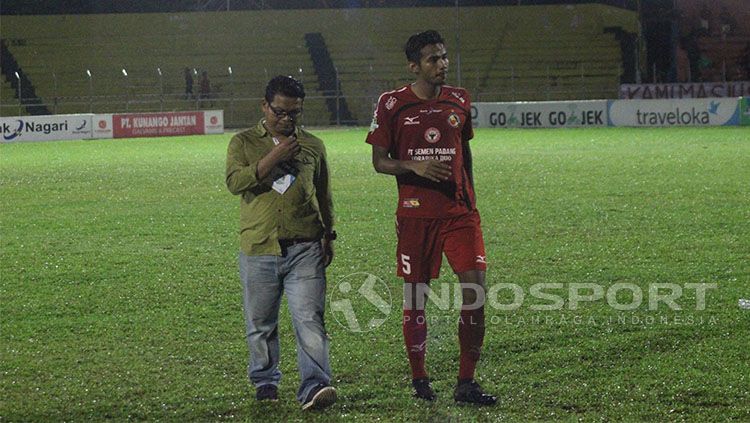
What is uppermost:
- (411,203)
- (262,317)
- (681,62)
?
(681,62)

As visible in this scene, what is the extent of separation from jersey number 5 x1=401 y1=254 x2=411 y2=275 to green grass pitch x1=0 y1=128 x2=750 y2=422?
67 centimetres

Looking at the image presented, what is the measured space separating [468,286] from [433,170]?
0.65 metres

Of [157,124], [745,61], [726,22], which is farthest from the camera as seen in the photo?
[726,22]

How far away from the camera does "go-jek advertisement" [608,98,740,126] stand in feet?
119

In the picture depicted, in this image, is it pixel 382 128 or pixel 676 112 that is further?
pixel 676 112

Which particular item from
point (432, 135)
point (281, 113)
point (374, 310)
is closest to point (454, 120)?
point (432, 135)

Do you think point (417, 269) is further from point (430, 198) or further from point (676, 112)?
point (676, 112)

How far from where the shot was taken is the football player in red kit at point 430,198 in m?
6.05

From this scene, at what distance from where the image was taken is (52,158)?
27.5 m

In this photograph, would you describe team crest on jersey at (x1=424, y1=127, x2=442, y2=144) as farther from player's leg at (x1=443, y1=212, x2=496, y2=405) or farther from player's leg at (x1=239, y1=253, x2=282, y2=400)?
player's leg at (x1=239, y1=253, x2=282, y2=400)

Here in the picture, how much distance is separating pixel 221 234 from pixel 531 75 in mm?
36191

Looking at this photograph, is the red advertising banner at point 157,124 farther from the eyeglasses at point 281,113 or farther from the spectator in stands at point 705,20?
the eyeglasses at point 281,113

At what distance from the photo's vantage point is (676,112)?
36688mm

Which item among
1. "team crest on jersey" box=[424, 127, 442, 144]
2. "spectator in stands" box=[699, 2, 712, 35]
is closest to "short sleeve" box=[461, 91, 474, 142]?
"team crest on jersey" box=[424, 127, 442, 144]
